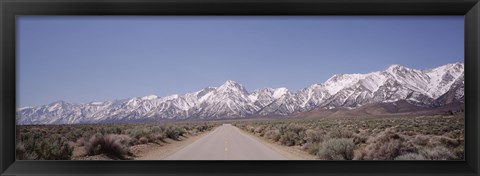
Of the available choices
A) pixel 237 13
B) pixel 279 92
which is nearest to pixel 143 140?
pixel 279 92

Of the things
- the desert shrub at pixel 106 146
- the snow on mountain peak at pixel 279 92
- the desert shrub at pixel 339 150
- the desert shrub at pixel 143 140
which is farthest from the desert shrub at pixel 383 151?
the desert shrub at pixel 143 140

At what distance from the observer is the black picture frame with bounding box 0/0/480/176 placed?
5.44 m

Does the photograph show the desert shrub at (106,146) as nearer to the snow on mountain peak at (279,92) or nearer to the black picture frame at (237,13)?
the snow on mountain peak at (279,92)

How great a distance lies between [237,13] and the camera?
5516 mm

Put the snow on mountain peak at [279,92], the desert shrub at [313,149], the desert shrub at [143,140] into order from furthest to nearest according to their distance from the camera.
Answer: the desert shrub at [143,140] → the desert shrub at [313,149] → the snow on mountain peak at [279,92]

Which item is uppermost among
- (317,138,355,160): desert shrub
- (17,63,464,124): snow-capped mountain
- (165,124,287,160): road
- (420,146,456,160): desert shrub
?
(17,63,464,124): snow-capped mountain

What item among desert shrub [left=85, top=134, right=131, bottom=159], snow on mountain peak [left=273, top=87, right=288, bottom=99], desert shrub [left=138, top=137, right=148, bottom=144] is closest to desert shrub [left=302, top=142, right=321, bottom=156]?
snow on mountain peak [left=273, top=87, right=288, bottom=99]

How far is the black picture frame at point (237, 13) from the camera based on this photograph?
17.8ft

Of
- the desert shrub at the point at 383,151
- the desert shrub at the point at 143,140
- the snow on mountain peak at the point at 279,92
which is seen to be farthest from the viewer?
the desert shrub at the point at 143,140

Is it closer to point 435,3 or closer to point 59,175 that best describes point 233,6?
point 435,3

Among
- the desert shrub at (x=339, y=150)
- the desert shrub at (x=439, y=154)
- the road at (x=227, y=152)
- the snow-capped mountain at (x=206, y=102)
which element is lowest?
the road at (x=227, y=152)

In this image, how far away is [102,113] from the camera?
9641 millimetres

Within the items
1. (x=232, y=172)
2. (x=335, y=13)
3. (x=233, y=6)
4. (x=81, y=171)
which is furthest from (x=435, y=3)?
(x=81, y=171)

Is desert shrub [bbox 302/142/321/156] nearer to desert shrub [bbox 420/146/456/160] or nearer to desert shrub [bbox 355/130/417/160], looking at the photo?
desert shrub [bbox 355/130/417/160]
